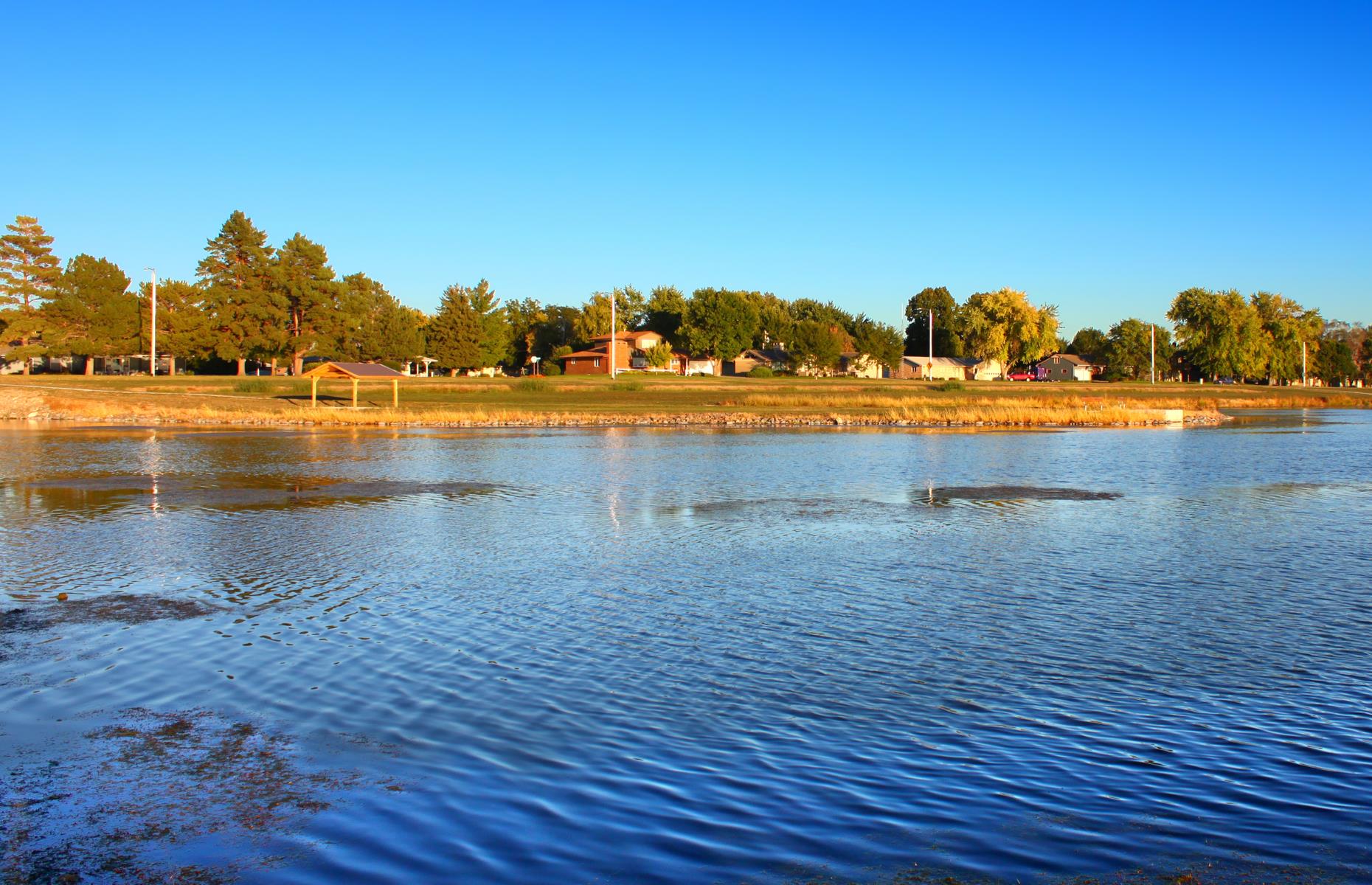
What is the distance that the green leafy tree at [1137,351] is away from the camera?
155125mm

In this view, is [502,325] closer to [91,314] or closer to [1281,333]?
[91,314]

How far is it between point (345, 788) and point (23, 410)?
67752 millimetres

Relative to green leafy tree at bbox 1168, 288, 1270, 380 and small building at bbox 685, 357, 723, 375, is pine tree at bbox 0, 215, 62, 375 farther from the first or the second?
green leafy tree at bbox 1168, 288, 1270, 380

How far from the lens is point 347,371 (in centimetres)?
6888

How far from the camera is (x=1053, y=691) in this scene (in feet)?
32.8

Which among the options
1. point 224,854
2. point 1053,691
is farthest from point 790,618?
point 224,854

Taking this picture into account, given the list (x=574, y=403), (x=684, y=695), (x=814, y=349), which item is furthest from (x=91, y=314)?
(x=684, y=695)

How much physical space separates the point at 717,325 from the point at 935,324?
44879 millimetres

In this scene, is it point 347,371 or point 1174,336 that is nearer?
point 347,371

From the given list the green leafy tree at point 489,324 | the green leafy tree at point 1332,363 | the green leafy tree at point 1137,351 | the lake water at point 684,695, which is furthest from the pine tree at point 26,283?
the green leafy tree at point 1332,363

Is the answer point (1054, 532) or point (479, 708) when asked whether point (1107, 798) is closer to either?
point (479, 708)

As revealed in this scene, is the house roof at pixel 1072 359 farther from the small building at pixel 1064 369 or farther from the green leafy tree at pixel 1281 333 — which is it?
the green leafy tree at pixel 1281 333

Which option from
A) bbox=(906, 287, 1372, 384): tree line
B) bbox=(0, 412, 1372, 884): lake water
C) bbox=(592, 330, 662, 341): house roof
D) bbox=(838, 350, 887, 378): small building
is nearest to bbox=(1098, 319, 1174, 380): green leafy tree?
bbox=(906, 287, 1372, 384): tree line

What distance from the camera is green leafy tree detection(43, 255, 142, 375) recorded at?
101 meters
